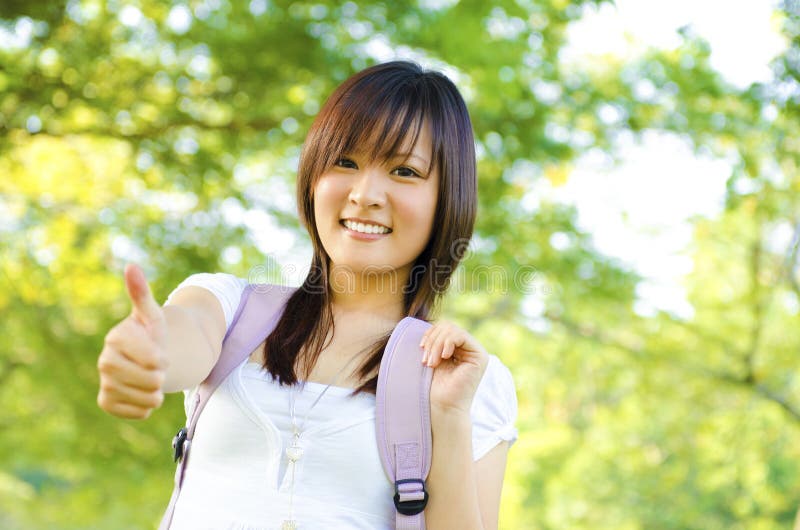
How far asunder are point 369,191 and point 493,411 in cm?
49

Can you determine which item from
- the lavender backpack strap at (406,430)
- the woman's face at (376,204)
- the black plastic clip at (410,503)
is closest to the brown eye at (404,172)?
the woman's face at (376,204)

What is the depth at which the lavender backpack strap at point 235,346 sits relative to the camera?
156 centimetres

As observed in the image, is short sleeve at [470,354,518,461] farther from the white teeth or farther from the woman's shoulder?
the white teeth

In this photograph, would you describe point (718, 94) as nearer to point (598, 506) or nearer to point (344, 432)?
point (344, 432)

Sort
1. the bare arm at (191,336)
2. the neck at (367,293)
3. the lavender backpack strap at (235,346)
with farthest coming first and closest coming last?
1. the neck at (367,293)
2. the lavender backpack strap at (235,346)
3. the bare arm at (191,336)

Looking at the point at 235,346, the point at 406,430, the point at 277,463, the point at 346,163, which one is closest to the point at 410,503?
the point at 406,430

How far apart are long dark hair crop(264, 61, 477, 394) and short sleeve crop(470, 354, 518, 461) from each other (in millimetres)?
206

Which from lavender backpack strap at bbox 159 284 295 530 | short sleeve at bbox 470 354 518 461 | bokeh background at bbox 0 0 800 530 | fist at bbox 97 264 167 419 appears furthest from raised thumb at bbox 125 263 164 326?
bokeh background at bbox 0 0 800 530

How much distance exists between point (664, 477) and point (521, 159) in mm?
6213

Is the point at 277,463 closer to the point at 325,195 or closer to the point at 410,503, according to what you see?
the point at 410,503

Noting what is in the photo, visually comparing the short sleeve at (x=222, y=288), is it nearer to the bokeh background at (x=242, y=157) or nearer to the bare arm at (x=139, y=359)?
the bare arm at (x=139, y=359)

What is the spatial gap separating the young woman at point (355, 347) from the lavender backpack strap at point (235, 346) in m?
0.02

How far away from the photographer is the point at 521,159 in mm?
4941

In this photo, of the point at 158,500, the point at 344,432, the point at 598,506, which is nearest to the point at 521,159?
the point at 158,500
